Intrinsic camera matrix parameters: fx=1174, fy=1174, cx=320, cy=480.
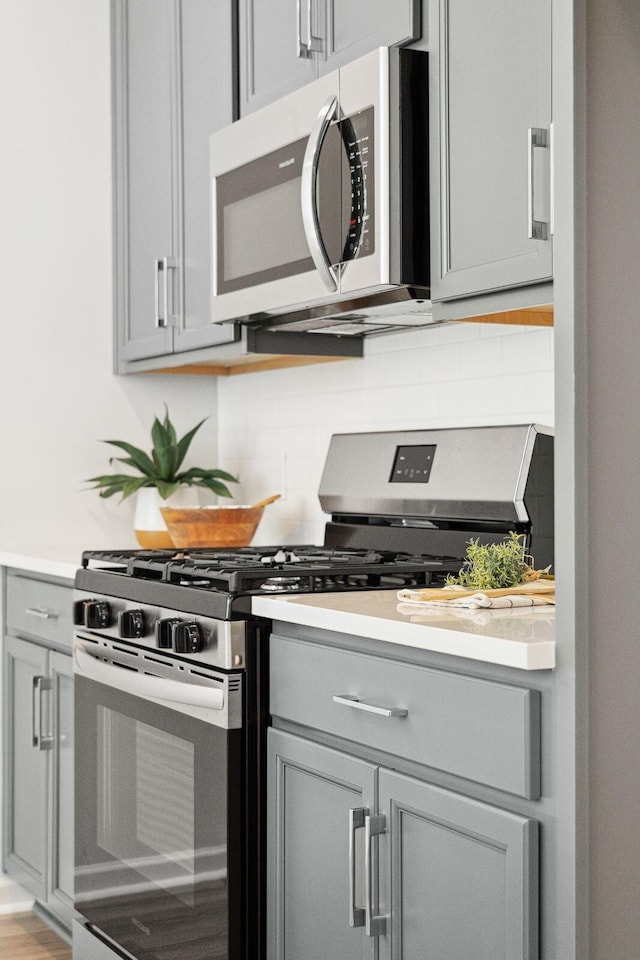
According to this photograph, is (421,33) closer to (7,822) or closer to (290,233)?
(290,233)

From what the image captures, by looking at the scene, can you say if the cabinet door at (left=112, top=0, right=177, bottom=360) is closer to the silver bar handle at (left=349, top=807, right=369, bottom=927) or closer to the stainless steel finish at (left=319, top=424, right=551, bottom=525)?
the stainless steel finish at (left=319, top=424, right=551, bottom=525)

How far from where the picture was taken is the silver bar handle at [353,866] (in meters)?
1.75

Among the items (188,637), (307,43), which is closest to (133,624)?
(188,637)

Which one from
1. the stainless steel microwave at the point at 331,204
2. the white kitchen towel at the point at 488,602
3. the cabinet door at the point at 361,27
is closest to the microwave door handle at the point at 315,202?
the stainless steel microwave at the point at 331,204

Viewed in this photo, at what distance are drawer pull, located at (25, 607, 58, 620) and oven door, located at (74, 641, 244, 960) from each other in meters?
0.28

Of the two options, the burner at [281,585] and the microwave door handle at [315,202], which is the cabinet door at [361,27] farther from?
the burner at [281,585]

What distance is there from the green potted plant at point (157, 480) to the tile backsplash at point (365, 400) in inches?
7.0

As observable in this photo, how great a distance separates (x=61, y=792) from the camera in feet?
9.59

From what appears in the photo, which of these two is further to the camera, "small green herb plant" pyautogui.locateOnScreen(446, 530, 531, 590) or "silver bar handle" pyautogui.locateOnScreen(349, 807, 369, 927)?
"small green herb plant" pyautogui.locateOnScreen(446, 530, 531, 590)

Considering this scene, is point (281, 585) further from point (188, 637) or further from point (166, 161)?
point (166, 161)

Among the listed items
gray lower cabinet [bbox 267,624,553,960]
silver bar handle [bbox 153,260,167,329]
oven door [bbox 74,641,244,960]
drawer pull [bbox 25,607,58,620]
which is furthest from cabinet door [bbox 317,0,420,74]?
drawer pull [bbox 25,607,58,620]

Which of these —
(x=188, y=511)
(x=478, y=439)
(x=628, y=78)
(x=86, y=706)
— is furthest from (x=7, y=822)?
(x=628, y=78)

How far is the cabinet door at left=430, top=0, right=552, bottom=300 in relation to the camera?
1.88 m

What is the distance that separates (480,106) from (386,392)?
3.35 ft
